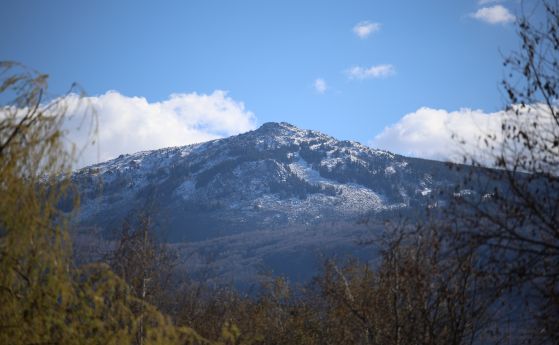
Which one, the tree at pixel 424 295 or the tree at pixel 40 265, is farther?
the tree at pixel 424 295

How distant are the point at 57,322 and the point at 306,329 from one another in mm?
17028

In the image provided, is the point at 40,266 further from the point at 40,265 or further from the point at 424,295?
the point at 424,295

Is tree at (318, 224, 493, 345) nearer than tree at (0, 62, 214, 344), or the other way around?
tree at (0, 62, 214, 344)

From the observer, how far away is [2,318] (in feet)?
14.7

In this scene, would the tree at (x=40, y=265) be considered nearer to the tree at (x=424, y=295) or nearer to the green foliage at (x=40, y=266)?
the green foliage at (x=40, y=266)

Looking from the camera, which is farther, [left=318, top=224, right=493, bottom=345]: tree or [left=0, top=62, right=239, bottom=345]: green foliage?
[left=318, top=224, right=493, bottom=345]: tree

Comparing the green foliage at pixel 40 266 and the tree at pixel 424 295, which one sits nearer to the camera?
the green foliage at pixel 40 266

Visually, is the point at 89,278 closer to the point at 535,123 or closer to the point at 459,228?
the point at 459,228

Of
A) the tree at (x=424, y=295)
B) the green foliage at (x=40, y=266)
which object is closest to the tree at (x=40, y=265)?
the green foliage at (x=40, y=266)

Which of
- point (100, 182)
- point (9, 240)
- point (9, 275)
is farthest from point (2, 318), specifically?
point (100, 182)

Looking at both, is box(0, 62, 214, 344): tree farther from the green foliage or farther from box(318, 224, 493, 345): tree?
box(318, 224, 493, 345): tree

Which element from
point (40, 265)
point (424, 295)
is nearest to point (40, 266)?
point (40, 265)

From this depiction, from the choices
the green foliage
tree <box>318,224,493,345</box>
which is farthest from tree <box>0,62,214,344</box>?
tree <box>318,224,493,345</box>

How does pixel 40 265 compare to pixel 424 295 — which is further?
pixel 424 295
